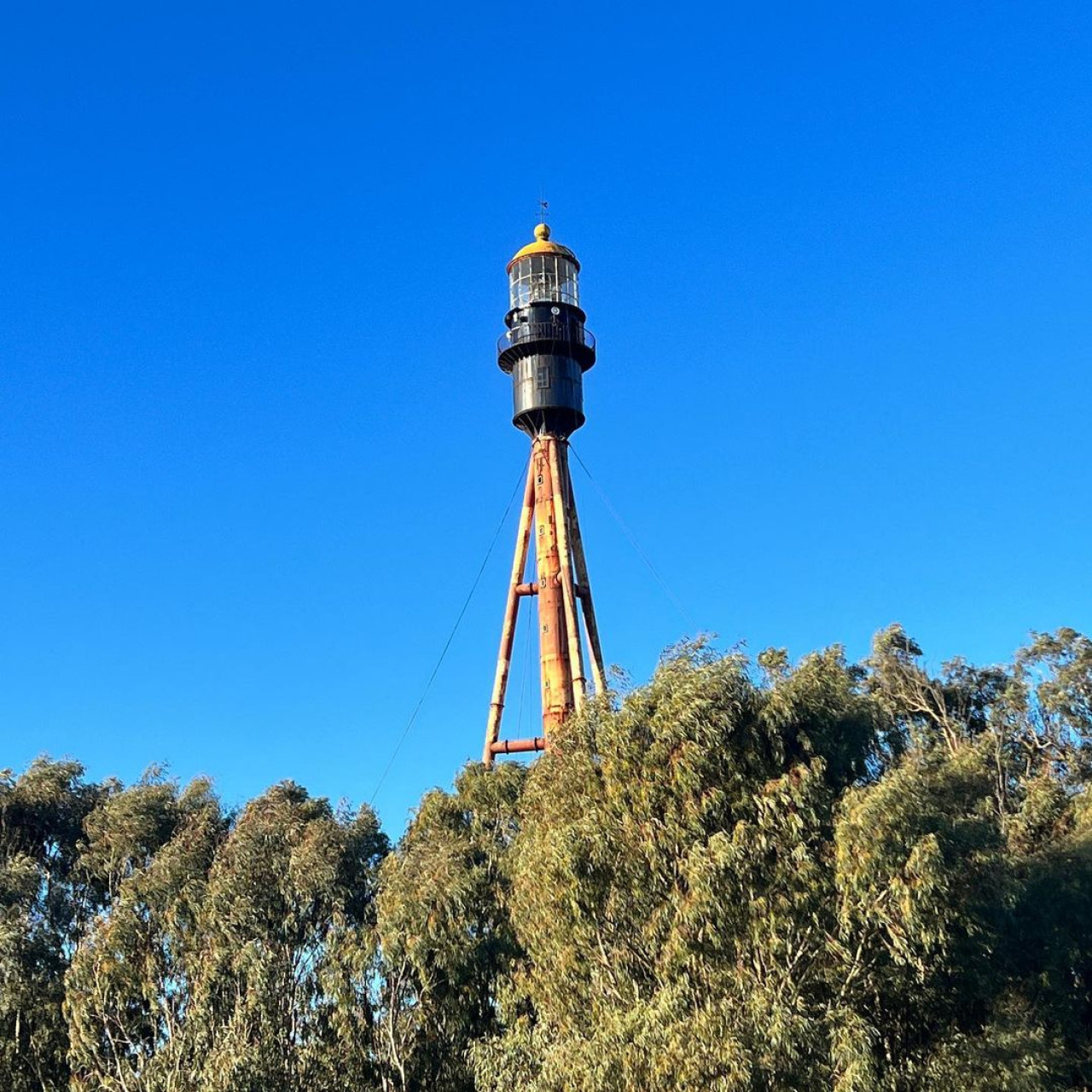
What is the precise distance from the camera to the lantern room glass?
46312mm

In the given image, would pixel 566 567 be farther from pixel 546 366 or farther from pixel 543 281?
pixel 543 281

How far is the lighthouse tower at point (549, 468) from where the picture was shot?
41625 mm

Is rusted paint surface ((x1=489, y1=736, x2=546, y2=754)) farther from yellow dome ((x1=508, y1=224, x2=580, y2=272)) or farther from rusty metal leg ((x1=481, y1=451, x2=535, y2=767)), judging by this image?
yellow dome ((x1=508, y1=224, x2=580, y2=272))

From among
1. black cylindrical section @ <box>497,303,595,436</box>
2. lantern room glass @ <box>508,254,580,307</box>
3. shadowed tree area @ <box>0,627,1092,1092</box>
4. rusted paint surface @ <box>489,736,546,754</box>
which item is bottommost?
shadowed tree area @ <box>0,627,1092,1092</box>

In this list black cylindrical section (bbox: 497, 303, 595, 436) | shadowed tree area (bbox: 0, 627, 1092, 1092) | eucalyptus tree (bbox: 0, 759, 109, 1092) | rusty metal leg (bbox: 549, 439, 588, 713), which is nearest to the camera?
shadowed tree area (bbox: 0, 627, 1092, 1092)

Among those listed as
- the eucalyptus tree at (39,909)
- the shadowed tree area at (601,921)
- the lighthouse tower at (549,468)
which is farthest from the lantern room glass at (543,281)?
the eucalyptus tree at (39,909)

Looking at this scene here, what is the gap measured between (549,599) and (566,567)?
4.35 feet

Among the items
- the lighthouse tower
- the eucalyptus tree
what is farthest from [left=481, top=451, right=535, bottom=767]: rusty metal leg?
the eucalyptus tree

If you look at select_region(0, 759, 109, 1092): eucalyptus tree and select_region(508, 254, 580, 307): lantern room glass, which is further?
select_region(508, 254, 580, 307): lantern room glass

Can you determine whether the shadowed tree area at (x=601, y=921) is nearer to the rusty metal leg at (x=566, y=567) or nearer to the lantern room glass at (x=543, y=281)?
the rusty metal leg at (x=566, y=567)

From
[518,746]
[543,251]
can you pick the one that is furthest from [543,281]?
[518,746]

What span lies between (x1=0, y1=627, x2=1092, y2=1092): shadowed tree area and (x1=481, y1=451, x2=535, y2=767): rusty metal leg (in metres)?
6.47

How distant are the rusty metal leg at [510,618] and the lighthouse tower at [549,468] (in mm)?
32

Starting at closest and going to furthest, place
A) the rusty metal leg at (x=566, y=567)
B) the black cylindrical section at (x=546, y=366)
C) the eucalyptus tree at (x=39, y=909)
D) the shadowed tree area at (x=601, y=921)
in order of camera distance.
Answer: the shadowed tree area at (x=601, y=921) < the eucalyptus tree at (x=39, y=909) < the rusty metal leg at (x=566, y=567) < the black cylindrical section at (x=546, y=366)
